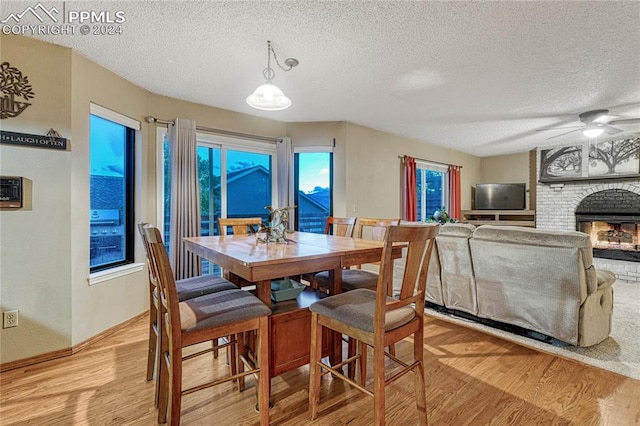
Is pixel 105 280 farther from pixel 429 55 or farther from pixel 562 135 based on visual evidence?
pixel 562 135

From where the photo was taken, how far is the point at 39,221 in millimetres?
2314

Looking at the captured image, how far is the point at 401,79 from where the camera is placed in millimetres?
3033

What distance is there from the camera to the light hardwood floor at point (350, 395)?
5.41 ft

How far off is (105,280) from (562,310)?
12.9 feet

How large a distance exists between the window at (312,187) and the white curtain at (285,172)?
257 millimetres

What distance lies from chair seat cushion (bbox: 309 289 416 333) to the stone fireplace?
5232mm

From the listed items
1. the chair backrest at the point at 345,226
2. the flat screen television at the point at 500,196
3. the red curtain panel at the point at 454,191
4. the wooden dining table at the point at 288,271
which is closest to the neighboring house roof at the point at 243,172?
the chair backrest at the point at 345,226

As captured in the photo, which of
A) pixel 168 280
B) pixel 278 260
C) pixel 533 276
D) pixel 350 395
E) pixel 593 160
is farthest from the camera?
pixel 593 160

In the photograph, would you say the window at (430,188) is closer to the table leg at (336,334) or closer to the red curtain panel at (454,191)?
the red curtain panel at (454,191)

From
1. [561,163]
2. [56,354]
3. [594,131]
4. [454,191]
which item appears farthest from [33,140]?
[561,163]

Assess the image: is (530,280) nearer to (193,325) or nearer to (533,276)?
(533,276)

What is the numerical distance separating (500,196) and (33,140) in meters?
7.77

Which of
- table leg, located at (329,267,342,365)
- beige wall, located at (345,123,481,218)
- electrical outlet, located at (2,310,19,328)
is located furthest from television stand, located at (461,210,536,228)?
electrical outlet, located at (2,310,19,328)

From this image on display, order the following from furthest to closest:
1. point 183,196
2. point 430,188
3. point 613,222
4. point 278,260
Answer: point 430,188 → point 613,222 → point 183,196 → point 278,260
